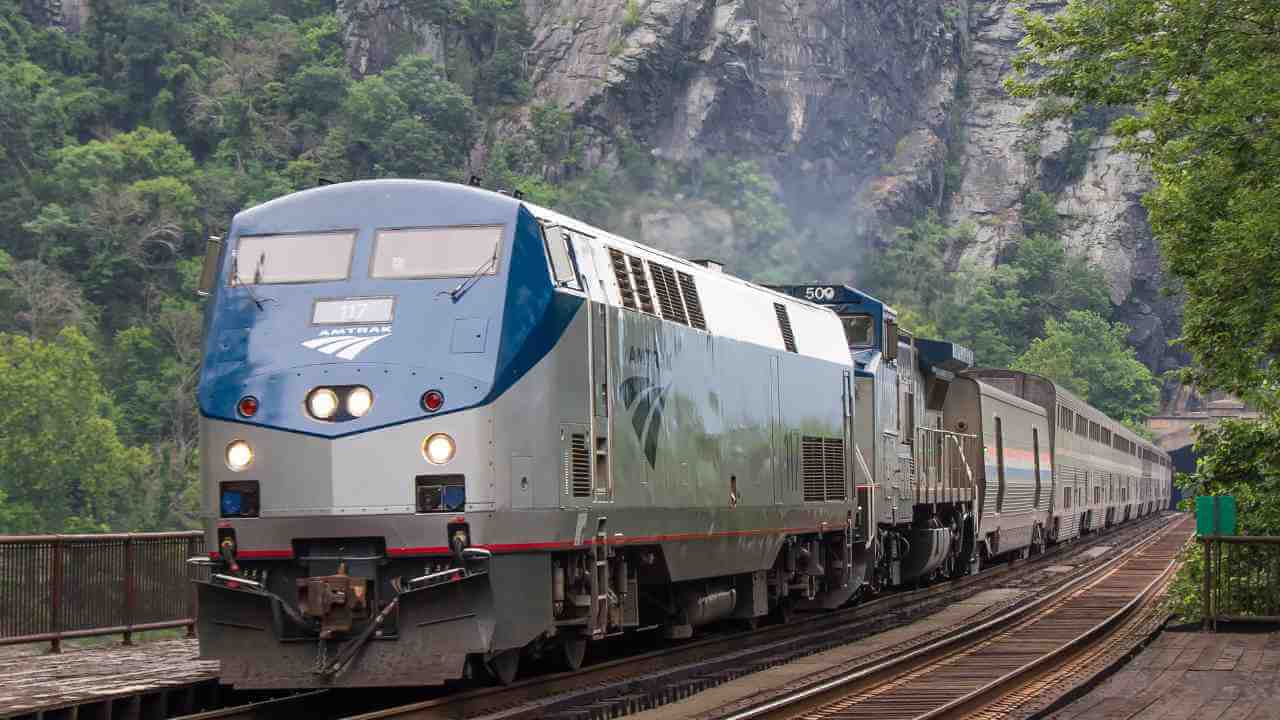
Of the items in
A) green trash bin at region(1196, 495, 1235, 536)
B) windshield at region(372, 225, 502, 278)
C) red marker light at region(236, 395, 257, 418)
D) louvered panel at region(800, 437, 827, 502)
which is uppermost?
windshield at region(372, 225, 502, 278)

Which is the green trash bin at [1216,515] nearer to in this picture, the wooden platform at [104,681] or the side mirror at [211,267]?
the wooden platform at [104,681]

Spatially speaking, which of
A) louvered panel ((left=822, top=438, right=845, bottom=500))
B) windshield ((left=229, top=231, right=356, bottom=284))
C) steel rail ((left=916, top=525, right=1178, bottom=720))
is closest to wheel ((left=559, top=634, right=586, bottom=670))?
steel rail ((left=916, top=525, right=1178, bottom=720))

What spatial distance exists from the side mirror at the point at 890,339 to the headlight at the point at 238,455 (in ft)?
48.2

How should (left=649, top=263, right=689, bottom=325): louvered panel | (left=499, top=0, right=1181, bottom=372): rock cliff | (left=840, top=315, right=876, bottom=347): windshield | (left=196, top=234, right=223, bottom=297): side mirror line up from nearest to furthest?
1. (left=196, top=234, right=223, bottom=297): side mirror
2. (left=649, top=263, right=689, bottom=325): louvered panel
3. (left=840, top=315, right=876, bottom=347): windshield
4. (left=499, top=0, right=1181, bottom=372): rock cliff

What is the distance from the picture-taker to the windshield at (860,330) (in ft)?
84.2

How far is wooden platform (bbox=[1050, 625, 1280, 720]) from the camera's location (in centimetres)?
1288

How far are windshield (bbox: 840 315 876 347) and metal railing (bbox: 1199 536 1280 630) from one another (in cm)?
763

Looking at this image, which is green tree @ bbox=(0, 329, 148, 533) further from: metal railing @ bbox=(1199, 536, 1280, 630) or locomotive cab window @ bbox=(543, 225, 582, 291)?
locomotive cab window @ bbox=(543, 225, 582, 291)

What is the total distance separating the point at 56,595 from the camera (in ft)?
55.4

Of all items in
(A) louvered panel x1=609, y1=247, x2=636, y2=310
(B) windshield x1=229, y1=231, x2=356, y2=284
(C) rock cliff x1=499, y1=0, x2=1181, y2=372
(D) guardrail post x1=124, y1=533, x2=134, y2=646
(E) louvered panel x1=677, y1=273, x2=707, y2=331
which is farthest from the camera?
(C) rock cliff x1=499, y1=0, x2=1181, y2=372

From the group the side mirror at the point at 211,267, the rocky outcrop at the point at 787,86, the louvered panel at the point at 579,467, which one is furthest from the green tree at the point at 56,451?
the louvered panel at the point at 579,467

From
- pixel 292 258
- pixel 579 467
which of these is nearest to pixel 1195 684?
pixel 579 467

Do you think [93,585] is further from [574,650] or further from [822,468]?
[822,468]

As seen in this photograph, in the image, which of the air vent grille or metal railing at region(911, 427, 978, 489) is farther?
metal railing at region(911, 427, 978, 489)
